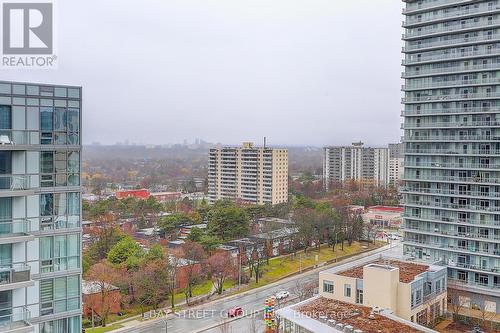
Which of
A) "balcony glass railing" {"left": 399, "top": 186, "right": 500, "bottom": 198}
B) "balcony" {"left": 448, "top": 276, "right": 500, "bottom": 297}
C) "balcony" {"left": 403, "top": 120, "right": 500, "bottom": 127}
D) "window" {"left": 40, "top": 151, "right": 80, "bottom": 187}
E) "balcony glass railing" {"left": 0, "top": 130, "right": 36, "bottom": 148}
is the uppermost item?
"balcony" {"left": 403, "top": 120, "right": 500, "bottom": 127}

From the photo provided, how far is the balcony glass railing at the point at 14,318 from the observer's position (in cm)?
775

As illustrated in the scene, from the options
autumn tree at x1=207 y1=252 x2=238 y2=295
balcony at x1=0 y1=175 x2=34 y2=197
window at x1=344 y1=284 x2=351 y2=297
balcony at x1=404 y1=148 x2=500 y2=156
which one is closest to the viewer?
balcony at x1=0 y1=175 x2=34 y2=197

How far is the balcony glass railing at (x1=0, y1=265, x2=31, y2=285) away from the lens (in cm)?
777

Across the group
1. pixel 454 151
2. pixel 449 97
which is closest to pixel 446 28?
pixel 449 97

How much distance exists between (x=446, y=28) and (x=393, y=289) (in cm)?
1192

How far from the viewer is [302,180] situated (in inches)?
2744

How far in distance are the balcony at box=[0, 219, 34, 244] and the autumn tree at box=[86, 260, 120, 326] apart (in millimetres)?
11088

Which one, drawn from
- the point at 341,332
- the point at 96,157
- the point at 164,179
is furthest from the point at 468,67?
the point at 164,179

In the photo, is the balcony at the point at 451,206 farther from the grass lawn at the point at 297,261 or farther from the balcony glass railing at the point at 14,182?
the balcony glass railing at the point at 14,182

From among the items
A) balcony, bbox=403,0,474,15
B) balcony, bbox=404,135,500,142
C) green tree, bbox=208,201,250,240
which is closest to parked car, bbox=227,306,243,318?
green tree, bbox=208,201,250,240

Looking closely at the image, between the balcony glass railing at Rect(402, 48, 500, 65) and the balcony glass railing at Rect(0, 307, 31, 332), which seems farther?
the balcony glass railing at Rect(402, 48, 500, 65)

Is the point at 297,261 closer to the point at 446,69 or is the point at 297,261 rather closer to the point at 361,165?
the point at 446,69

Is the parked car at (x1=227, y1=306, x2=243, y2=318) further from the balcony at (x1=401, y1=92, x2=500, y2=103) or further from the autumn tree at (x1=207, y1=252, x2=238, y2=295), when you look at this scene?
the balcony at (x1=401, y1=92, x2=500, y2=103)

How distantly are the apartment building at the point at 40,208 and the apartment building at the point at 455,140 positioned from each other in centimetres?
1766
